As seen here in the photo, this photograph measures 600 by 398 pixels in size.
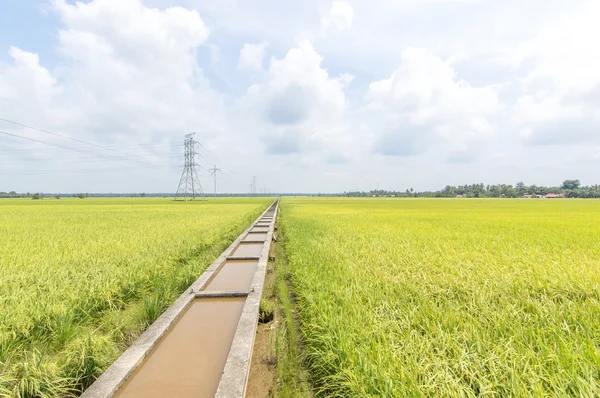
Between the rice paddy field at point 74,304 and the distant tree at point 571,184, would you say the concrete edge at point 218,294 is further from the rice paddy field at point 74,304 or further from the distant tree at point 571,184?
the distant tree at point 571,184

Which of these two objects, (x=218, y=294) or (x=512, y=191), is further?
(x=512, y=191)

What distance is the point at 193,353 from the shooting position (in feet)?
11.5

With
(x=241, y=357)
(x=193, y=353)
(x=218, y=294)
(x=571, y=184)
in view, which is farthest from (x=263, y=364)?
(x=571, y=184)

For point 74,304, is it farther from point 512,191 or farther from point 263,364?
point 512,191

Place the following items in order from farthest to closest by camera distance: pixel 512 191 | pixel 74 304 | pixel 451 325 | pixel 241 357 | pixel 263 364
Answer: pixel 512 191 < pixel 74 304 < pixel 451 325 < pixel 263 364 < pixel 241 357

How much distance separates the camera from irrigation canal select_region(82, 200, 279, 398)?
8.91 feet

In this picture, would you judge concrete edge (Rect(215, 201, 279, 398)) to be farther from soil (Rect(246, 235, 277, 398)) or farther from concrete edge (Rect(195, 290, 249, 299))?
concrete edge (Rect(195, 290, 249, 299))

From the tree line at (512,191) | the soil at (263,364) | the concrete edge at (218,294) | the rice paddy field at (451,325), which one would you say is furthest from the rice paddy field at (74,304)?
the tree line at (512,191)

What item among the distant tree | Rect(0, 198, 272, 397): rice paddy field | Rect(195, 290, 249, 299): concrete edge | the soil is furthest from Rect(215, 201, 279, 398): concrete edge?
the distant tree

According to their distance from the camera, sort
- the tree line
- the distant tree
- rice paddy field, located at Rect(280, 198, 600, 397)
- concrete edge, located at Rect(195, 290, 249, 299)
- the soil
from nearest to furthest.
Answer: rice paddy field, located at Rect(280, 198, 600, 397) → the soil → concrete edge, located at Rect(195, 290, 249, 299) → the tree line → the distant tree

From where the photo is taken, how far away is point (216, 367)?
325 cm

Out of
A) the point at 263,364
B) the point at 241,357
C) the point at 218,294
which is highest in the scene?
the point at 241,357

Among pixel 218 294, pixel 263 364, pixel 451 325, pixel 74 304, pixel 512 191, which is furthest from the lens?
pixel 512 191

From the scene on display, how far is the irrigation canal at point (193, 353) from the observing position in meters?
2.72
